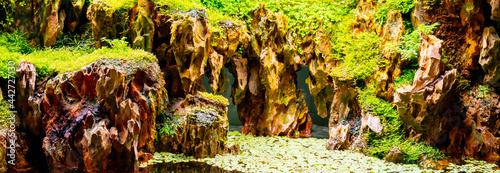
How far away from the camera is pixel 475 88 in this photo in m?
7.56

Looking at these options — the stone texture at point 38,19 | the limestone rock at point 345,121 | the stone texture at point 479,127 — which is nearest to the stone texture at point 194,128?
the limestone rock at point 345,121

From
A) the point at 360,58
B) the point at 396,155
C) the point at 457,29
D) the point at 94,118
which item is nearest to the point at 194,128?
the point at 94,118

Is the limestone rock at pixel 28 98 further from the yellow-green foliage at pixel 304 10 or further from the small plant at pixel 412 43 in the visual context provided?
the small plant at pixel 412 43

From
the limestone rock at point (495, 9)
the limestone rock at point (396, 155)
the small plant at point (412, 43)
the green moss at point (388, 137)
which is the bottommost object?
the limestone rock at point (396, 155)

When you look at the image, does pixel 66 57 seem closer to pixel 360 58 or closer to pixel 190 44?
pixel 190 44

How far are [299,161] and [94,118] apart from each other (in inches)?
143

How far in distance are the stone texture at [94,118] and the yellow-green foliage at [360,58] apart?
15.2 feet

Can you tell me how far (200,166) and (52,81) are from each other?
8.76 feet

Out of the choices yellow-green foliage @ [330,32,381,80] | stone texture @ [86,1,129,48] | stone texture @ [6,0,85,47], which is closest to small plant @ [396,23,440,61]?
yellow-green foliage @ [330,32,381,80]

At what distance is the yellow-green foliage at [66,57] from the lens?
6023 mm

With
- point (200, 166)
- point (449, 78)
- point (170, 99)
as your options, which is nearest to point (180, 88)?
point (170, 99)

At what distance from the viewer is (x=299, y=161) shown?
23.3ft

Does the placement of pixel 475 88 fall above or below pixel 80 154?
above

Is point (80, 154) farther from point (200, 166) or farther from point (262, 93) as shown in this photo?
point (262, 93)
